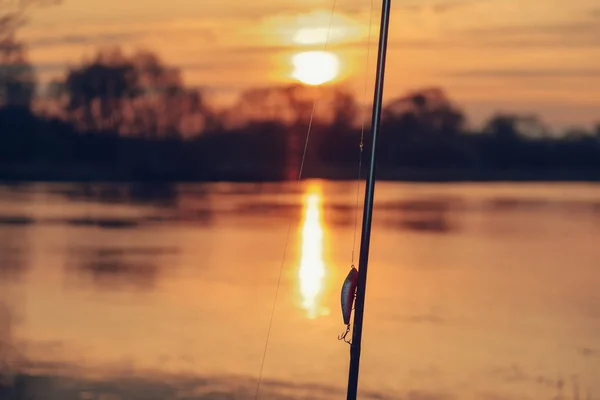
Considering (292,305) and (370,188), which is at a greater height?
(370,188)

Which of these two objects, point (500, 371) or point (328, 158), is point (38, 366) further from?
point (328, 158)

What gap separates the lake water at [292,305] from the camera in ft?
37.0

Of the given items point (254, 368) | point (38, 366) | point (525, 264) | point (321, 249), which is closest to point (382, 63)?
point (254, 368)

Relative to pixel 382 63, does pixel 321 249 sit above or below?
below

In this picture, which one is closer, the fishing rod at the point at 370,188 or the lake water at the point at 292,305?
the fishing rod at the point at 370,188

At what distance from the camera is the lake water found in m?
11.3

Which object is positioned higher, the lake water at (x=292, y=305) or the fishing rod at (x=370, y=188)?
the fishing rod at (x=370, y=188)

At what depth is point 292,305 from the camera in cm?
1611

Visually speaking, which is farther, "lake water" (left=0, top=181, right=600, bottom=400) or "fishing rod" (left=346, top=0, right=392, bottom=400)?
"lake water" (left=0, top=181, right=600, bottom=400)

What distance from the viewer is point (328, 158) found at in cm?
4156

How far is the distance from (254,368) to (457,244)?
13487 mm

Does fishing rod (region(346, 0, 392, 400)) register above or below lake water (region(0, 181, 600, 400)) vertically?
above

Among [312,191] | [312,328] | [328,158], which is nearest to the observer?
[312,328]

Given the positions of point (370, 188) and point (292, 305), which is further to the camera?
point (292, 305)
